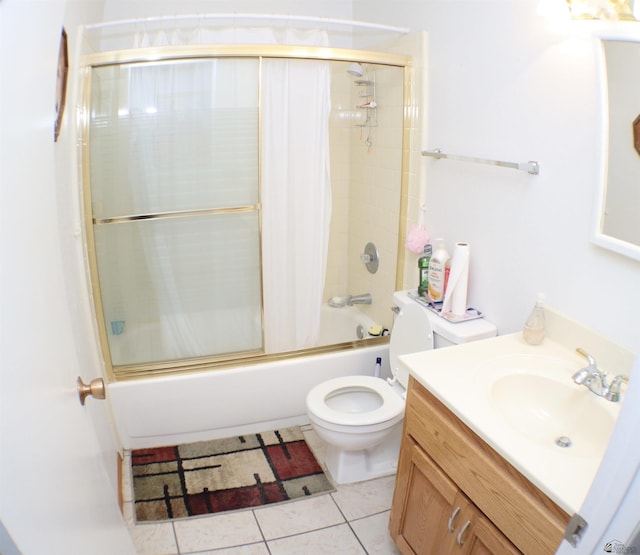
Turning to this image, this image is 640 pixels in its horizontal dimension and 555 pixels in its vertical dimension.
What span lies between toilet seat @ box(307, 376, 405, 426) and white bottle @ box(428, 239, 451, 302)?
1.59ft

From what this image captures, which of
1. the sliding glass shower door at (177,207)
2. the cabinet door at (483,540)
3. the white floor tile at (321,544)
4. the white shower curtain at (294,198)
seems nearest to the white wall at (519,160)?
the white shower curtain at (294,198)

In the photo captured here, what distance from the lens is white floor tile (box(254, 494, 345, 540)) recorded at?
1890 millimetres

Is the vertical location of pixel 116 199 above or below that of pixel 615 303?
above

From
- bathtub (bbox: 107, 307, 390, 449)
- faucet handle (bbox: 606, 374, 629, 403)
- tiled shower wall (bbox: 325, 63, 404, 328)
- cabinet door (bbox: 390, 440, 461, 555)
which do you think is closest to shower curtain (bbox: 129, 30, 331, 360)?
bathtub (bbox: 107, 307, 390, 449)

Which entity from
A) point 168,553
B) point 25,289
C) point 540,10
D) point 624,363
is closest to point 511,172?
point 540,10

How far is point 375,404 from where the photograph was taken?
2.18 metres

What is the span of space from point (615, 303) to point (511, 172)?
0.61 m

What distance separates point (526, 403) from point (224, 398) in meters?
1.47

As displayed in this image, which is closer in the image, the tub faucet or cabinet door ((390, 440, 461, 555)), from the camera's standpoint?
cabinet door ((390, 440, 461, 555))

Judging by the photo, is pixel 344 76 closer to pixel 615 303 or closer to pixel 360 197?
pixel 360 197

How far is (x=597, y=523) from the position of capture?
28.3 inches

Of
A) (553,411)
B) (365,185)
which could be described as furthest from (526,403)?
(365,185)

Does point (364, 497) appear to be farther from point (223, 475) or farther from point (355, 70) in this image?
point (355, 70)

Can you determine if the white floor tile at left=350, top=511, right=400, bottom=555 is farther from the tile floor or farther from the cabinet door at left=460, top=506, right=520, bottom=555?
the cabinet door at left=460, top=506, right=520, bottom=555
